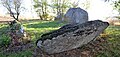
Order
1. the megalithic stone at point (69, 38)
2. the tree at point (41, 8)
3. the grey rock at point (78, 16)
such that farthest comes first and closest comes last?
1. the tree at point (41, 8)
2. the grey rock at point (78, 16)
3. the megalithic stone at point (69, 38)

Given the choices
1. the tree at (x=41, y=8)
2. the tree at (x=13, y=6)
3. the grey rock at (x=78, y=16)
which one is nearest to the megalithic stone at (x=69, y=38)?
the grey rock at (x=78, y=16)

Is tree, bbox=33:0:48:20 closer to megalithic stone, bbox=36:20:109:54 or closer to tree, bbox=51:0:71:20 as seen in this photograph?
tree, bbox=51:0:71:20

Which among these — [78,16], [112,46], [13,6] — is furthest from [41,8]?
[112,46]

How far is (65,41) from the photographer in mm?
10711

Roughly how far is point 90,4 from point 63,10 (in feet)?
15.1

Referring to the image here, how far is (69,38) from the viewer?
10750 mm

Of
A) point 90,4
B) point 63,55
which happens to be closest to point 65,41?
point 63,55

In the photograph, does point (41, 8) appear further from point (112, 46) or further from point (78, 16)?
point (112, 46)

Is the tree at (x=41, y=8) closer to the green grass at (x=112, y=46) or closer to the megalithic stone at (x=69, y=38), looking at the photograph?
the green grass at (x=112, y=46)

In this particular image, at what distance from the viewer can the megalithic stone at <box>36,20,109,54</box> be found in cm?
1055

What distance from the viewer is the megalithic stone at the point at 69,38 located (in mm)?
10555

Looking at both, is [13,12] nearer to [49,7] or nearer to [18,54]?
[49,7]

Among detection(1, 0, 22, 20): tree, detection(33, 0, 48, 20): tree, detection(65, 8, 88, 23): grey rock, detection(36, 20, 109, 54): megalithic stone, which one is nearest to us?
detection(36, 20, 109, 54): megalithic stone

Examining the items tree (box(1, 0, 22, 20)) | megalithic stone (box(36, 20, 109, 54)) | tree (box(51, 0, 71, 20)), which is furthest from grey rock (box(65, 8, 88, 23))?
tree (box(51, 0, 71, 20))
